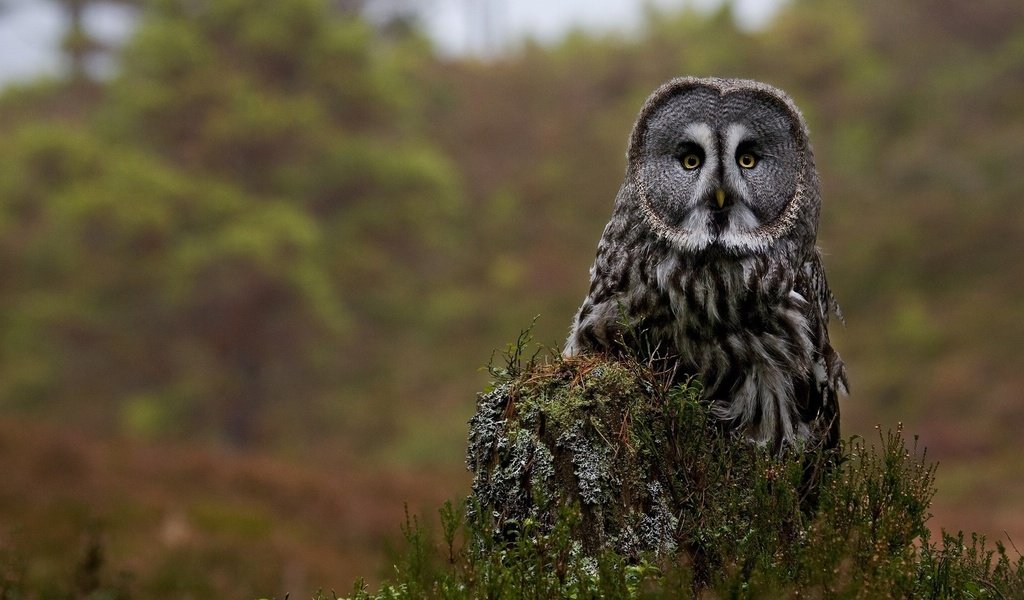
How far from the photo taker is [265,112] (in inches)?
605

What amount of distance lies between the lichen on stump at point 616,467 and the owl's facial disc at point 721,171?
0.62 m

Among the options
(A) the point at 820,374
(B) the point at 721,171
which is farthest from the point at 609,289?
(A) the point at 820,374

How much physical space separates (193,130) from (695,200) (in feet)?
47.6

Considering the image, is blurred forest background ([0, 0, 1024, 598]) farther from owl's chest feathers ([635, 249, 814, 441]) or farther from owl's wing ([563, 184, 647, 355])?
owl's chest feathers ([635, 249, 814, 441])

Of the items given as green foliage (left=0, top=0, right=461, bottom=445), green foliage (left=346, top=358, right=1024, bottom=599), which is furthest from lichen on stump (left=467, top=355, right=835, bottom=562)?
green foliage (left=0, top=0, right=461, bottom=445)

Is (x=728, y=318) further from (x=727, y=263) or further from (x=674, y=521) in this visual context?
(x=674, y=521)

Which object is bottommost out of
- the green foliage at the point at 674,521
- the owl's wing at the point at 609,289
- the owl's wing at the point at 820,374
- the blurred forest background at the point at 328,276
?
the green foliage at the point at 674,521

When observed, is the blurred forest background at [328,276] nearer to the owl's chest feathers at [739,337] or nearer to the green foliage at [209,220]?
the green foliage at [209,220]

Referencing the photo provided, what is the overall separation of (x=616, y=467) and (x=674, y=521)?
0.20m

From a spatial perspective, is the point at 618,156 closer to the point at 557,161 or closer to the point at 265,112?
the point at 557,161

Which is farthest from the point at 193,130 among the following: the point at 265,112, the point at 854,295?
the point at 854,295

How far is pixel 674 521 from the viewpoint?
8.73ft

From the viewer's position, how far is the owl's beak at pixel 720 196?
3188 mm

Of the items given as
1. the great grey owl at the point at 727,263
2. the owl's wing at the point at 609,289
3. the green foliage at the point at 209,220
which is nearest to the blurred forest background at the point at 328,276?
the green foliage at the point at 209,220
